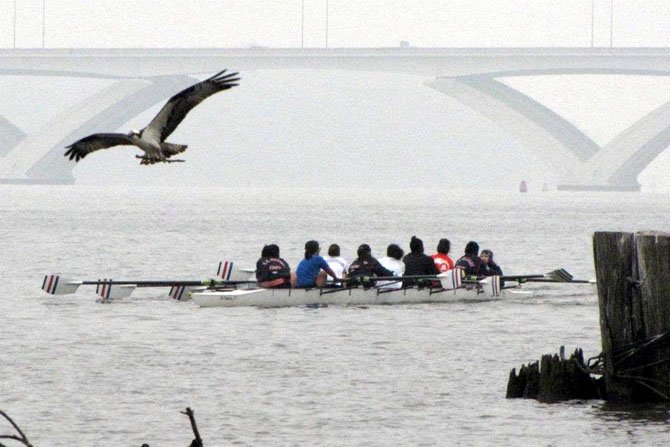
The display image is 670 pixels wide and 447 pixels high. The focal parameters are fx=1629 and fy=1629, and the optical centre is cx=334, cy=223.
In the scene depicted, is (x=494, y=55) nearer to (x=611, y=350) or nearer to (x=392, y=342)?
(x=392, y=342)

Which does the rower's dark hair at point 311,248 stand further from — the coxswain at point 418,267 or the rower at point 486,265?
the rower at point 486,265

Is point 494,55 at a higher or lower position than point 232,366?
higher

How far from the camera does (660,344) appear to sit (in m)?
15.9

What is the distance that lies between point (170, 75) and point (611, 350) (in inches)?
4435

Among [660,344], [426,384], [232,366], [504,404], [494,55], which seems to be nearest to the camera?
[660,344]

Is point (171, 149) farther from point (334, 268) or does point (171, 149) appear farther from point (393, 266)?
point (393, 266)

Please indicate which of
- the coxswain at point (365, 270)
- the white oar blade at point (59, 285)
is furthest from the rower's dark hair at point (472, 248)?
the white oar blade at point (59, 285)

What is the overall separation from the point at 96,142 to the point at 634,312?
5.50 meters

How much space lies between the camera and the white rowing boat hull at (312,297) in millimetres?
29031

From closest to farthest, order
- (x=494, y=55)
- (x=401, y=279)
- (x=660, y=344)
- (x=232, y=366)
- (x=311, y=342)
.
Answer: (x=660, y=344) < (x=232, y=366) < (x=311, y=342) < (x=401, y=279) < (x=494, y=55)

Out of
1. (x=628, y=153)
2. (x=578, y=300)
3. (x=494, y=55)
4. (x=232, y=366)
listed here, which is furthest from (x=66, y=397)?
(x=628, y=153)

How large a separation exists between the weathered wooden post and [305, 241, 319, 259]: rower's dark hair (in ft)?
35.9

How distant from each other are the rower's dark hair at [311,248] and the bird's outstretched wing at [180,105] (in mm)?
12678

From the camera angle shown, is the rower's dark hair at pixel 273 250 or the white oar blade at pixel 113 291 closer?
the rower's dark hair at pixel 273 250
